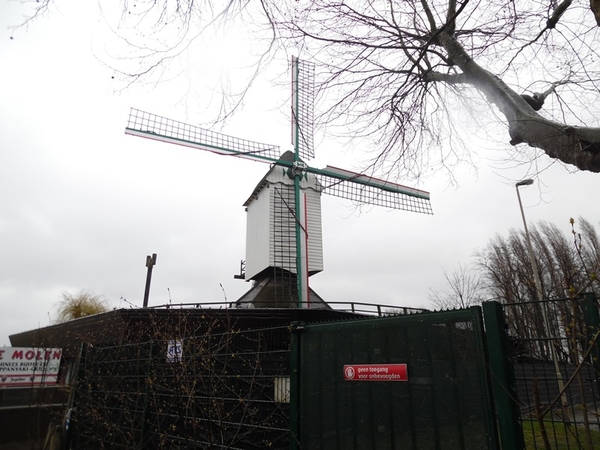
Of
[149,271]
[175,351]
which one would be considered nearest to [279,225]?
[149,271]

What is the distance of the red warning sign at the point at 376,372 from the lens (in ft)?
9.26

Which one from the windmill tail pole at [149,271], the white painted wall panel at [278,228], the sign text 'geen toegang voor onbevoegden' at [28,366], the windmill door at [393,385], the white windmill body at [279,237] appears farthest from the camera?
the windmill tail pole at [149,271]

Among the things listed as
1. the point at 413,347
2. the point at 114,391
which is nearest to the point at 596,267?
the point at 413,347

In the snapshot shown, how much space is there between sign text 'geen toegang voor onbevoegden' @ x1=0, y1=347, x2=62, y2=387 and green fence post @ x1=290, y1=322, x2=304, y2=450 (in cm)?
571

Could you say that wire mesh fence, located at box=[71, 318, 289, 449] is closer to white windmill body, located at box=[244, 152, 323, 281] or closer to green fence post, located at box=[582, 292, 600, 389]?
green fence post, located at box=[582, 292, 600, 389]

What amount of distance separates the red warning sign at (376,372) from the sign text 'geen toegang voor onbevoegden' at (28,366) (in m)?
6.38

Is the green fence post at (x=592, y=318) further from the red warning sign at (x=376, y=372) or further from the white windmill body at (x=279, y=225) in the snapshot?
the white windmill body at (x=279, y=225)

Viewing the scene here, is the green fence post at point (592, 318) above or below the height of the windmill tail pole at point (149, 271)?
below

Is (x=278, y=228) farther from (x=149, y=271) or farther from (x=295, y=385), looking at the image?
(x=295, y=385)

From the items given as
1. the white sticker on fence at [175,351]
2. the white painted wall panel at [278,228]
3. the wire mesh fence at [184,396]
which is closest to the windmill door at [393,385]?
the wire mesh fence at [184,396]

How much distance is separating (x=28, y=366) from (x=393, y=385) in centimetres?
734

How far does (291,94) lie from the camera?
14.7 feet

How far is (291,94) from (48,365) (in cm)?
667

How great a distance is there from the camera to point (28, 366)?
23.6ft
